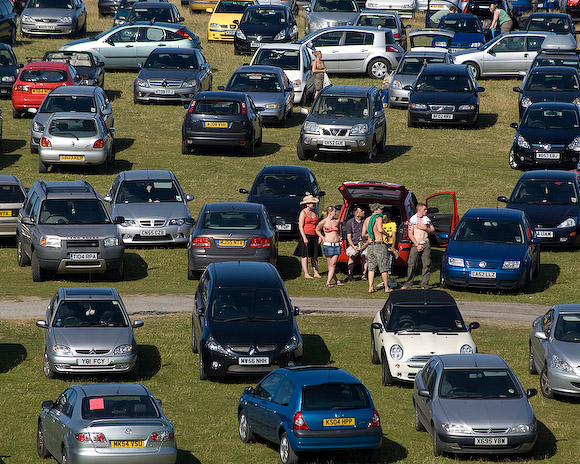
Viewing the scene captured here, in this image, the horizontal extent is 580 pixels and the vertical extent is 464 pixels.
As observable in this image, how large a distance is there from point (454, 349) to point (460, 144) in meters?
Result: 20.5

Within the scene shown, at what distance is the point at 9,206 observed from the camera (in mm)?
28031

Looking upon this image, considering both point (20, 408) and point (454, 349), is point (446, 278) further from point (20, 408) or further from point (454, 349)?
point (20, 408)

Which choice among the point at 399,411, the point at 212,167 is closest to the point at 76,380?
the point at 399,411

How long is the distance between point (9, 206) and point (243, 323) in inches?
403

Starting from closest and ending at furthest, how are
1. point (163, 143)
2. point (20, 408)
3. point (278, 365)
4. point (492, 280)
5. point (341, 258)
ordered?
point (20, 408) → point (278, 365) → point (492, 280) → point (341, 258) → point (163, 143)

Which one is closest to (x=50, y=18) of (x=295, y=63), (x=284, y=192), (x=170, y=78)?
(x=170, y=78)

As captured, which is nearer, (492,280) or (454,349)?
(454,349)

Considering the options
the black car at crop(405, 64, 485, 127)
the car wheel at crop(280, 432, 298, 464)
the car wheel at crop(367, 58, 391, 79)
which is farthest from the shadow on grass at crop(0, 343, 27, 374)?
the car wheel at crop(367, 58, 391, 79)

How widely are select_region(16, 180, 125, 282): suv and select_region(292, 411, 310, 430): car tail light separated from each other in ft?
35.4

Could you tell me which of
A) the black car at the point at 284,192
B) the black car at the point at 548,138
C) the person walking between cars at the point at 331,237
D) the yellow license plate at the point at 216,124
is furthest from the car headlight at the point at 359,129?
the person walking between cars at the point at 331,237

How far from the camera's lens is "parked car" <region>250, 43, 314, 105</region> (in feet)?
139

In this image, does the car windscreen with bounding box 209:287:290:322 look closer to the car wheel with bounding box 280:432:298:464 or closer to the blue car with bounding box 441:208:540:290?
the car wheel with bounding box 280:432:298:464

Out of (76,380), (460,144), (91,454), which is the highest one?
(91,454)

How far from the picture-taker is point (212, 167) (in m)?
35.6
